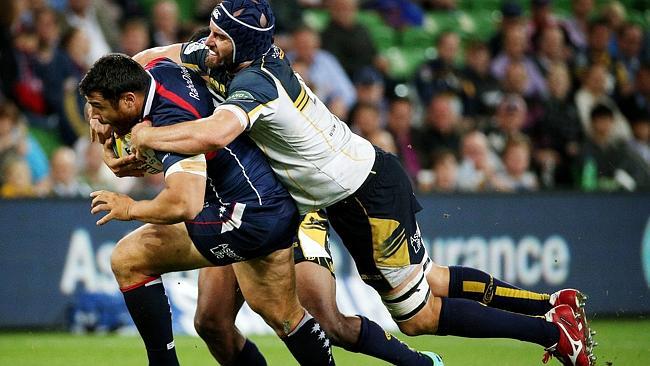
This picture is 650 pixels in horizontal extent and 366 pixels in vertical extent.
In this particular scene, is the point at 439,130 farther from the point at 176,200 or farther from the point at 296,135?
the point at 176,200

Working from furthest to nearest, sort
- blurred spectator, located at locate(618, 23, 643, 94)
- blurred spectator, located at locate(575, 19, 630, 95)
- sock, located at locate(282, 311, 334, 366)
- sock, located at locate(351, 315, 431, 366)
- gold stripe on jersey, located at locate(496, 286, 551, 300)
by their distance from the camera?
blurred spectator, located at locate(618, 23, 643, 94) < blurred spectator, located at locate(575, 19, 630, 95) < gold stripe on jersey, located at locate(496, 286, 551, 300) < sock, located at locate(351, 315, 431, 366) < sock, located at locate(282, 311, 334, 366)

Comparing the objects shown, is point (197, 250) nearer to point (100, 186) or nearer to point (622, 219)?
point (100, 186)

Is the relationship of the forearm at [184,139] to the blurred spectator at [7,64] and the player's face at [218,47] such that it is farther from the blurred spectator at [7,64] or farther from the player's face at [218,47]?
the blurred spectator at [7,64]

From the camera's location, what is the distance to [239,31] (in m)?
6.28

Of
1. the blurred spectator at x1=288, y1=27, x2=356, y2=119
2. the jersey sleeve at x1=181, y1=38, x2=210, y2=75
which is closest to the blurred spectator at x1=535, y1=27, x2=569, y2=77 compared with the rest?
the blurred spectator at x1=288, y1=27, x2=356, y2=119

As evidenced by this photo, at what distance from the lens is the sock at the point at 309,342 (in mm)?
6602

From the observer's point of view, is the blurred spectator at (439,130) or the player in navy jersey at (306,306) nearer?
the player in navy jersey at (306,306)

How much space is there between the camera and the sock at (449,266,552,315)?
732 cm

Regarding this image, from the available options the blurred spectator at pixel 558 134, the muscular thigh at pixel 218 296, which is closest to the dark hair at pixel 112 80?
the muscular thigh at pixel 218 296

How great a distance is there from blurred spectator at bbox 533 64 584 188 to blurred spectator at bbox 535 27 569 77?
0.13 metres

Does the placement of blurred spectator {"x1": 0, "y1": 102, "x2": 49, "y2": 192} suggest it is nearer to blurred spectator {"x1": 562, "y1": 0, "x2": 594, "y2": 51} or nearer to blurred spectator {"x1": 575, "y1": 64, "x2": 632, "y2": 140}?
blurred spectator {"x1": 575, "y1": 64, "x2": 632, "y2": 140}

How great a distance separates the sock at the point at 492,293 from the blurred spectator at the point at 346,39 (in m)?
6.80

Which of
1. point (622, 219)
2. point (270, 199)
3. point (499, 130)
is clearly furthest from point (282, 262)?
point (499, 130)

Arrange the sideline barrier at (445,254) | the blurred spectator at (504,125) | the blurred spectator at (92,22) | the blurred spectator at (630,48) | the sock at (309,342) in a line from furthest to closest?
the blurred spectator at (630,48), the blurred spectator at (504,125), the blurred spectator at (92,22), the sideline barrier at (445,254), the sock at (309,342)
